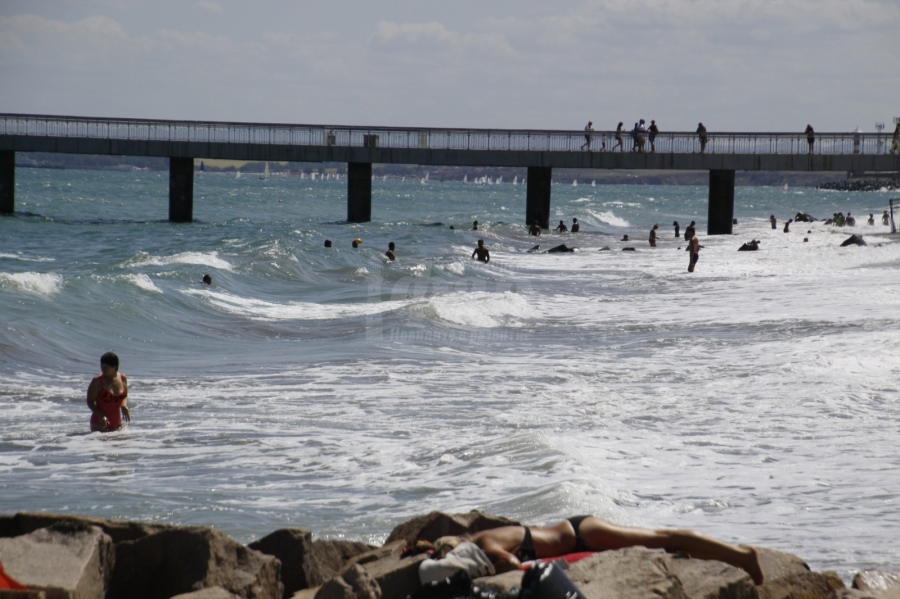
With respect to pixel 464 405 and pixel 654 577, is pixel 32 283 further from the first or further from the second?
pixel 654 577

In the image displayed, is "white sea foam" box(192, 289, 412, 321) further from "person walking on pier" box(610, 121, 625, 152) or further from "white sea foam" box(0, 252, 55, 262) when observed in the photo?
"person walking on pier" box(610, 121, 625, 152)

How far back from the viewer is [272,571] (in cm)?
522

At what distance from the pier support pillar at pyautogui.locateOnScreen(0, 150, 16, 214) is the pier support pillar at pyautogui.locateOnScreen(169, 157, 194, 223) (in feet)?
23.7

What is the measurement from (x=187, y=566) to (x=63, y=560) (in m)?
0.57

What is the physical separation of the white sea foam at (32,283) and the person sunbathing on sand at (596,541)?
1722 cm

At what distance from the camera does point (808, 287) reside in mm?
25125

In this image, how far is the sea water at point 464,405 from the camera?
24.8 ft

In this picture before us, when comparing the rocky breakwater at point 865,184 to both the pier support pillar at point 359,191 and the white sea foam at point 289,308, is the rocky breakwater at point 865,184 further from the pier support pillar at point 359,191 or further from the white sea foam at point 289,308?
the white sea foam at point 289,308

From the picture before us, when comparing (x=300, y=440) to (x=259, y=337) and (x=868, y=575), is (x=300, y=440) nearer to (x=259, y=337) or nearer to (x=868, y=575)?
(x=868, y=575)

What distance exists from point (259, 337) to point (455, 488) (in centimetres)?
980

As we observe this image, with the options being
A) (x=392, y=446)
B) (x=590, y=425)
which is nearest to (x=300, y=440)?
(x=392, y=446)

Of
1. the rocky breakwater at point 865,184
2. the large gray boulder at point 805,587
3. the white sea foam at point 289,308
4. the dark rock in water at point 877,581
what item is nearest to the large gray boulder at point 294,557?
the large gray boulder at point 805,587

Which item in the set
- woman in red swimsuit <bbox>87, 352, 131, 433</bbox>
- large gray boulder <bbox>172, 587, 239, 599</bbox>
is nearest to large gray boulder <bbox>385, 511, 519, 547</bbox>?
large gray boulder <bbox>172, 587, 239, 599</bbox>

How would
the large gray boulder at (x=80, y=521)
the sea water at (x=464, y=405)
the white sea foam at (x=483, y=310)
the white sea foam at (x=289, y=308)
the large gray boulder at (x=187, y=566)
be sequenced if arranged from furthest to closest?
the white sea foam at (x=289, y=308) < the white sea foam at (x=483, y=310) < the sea water at (x=464, y=405) < the large gray boulder at (x=80, y=521) < the large gray boulder at (x=187, y=566)
